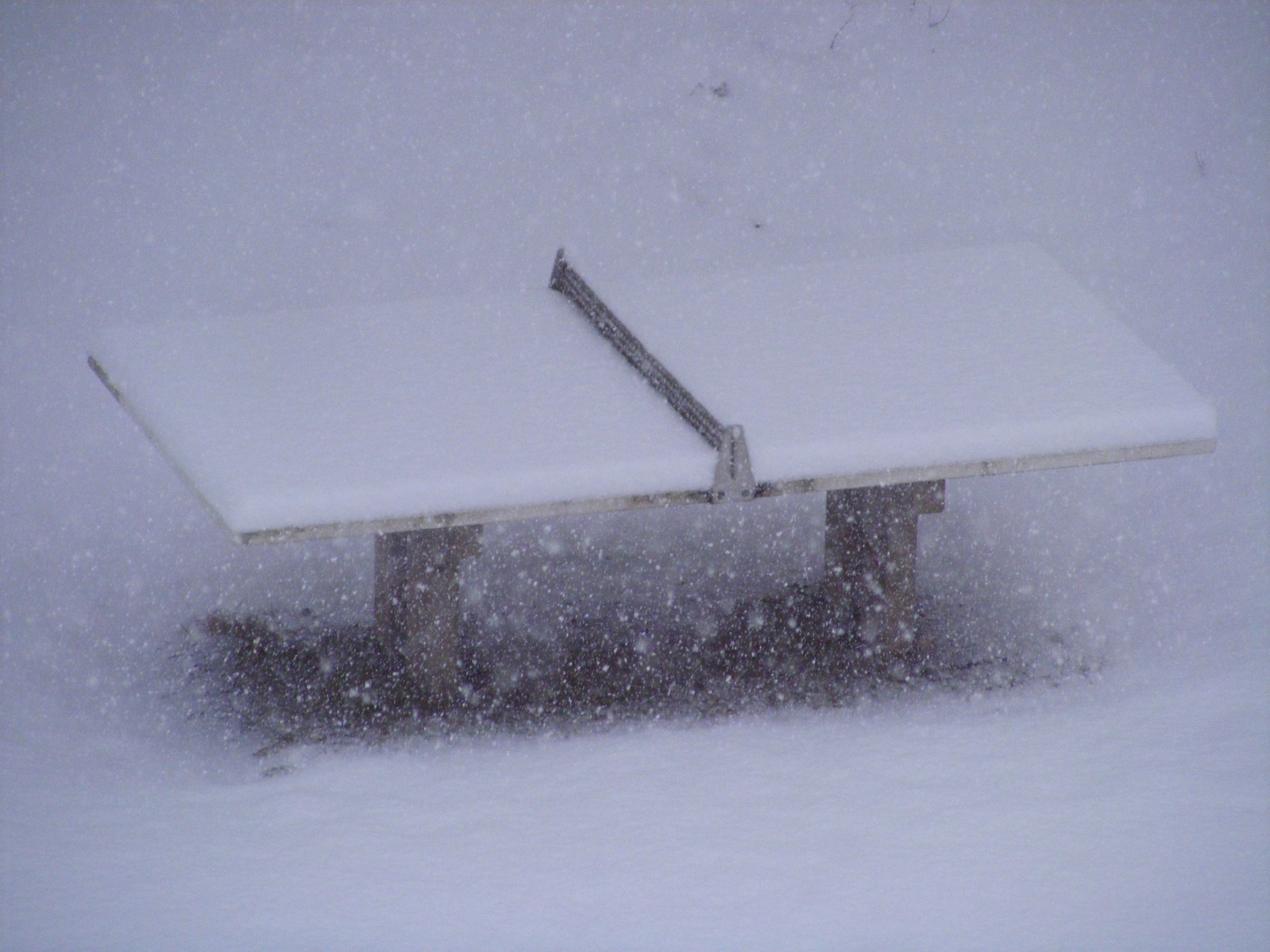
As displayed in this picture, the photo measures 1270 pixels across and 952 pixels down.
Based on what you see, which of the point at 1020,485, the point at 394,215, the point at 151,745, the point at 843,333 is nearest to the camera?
the point at 151,745

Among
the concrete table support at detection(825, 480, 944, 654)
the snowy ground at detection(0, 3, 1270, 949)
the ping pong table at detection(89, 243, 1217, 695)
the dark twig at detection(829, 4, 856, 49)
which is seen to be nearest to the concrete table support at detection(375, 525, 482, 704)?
the ping pong table at detection(89, 243, 1217, 695)

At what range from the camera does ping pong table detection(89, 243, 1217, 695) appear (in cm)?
516

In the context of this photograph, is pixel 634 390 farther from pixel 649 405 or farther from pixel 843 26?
pixel 843 26

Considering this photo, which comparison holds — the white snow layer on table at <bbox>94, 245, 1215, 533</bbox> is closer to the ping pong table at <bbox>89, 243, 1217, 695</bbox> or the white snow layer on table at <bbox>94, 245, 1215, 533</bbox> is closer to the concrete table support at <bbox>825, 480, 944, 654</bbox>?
the ping pong table at <bbox>89, 243, 1217, 695</bbox>

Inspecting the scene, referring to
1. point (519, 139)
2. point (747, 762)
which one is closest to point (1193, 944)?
point (747, 762)

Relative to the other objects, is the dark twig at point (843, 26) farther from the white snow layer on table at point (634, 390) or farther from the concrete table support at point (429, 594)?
the concrete table support at point (429, 594)

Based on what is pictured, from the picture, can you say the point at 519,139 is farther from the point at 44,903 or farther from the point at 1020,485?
the point at 44,903

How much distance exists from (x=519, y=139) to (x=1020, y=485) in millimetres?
5093

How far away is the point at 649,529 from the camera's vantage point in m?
7.97

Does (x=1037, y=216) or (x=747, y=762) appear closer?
(x=747, y=762)

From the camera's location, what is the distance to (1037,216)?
1089 centimetres

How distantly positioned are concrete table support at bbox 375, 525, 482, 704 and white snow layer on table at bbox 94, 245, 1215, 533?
1.63 feet

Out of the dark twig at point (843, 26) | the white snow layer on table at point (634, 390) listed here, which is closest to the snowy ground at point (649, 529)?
the dark twig at point (843, 26)

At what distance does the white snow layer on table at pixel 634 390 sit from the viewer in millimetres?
5160
